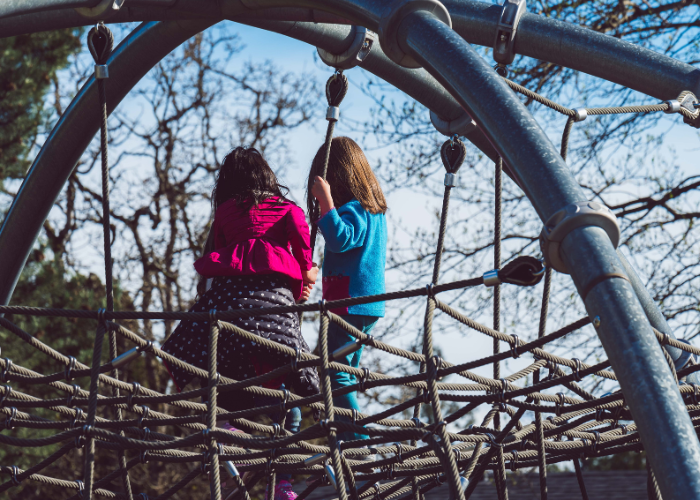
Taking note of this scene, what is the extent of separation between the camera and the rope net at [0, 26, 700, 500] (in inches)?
51.1

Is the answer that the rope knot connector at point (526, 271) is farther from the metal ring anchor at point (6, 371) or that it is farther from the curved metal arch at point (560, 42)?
the metal ring anchor at point (6, 371)

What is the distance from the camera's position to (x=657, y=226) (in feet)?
17.1

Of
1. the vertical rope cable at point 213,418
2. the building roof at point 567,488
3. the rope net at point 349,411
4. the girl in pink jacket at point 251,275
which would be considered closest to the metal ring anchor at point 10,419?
the rope net at point 349,411

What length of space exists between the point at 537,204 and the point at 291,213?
1.21m

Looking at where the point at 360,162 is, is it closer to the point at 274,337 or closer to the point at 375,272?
the point at 375,272

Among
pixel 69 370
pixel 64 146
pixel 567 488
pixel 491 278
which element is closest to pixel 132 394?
pixel 69 370

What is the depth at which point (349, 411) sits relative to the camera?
2031mm

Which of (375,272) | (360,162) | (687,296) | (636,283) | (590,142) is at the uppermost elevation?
(590,142)

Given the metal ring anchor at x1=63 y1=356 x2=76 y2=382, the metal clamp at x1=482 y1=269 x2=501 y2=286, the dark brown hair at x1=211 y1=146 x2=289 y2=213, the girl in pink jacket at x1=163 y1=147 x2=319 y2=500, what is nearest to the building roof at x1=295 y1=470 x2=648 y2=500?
the girl in pink jacket at x1=163 y1=147 x2=319 y2=500

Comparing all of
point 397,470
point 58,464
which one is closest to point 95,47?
point 397,470

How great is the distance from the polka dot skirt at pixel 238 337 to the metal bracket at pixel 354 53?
62cm

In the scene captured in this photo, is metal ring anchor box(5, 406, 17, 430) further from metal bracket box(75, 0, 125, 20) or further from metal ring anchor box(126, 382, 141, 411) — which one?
metal bracket box(75, 0, 125, 20)

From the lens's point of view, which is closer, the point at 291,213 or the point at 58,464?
the point at 291,213

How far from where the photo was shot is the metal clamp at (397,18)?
137cm
